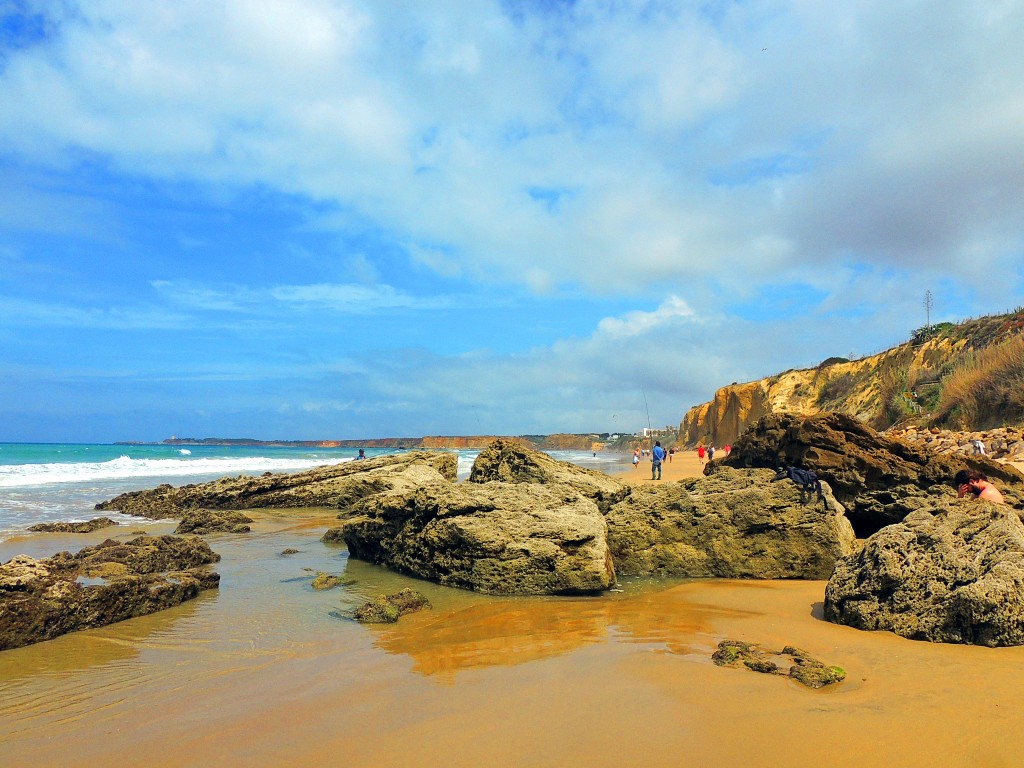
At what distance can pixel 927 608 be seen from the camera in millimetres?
5020

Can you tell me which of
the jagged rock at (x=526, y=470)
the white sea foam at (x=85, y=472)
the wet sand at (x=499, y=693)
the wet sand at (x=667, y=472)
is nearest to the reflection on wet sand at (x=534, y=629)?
the wet sand at (x=499, y=693)

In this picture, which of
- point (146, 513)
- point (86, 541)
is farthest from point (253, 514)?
point (86, 541)

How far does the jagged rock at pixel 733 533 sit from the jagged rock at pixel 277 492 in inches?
364

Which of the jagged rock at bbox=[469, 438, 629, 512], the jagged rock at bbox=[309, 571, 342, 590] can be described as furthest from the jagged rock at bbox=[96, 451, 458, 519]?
the jagged rock at bbox=[309, 571, 342, 590]

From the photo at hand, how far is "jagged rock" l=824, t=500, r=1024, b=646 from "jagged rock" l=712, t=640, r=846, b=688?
1.12 meters

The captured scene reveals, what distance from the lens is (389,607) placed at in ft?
20.3

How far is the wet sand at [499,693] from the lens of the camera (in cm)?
318

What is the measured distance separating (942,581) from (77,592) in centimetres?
788

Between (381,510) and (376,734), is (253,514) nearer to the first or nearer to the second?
(381,510)

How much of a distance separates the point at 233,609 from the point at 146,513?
37.2 feet

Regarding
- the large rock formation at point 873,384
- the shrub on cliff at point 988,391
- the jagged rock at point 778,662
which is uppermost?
the large rock formation at point 873,384

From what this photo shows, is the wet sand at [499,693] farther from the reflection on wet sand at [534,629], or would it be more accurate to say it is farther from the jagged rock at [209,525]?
the jagged rock at [209,525]

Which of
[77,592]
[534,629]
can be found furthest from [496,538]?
[77,592]

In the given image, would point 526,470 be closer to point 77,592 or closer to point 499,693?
point 77,592
